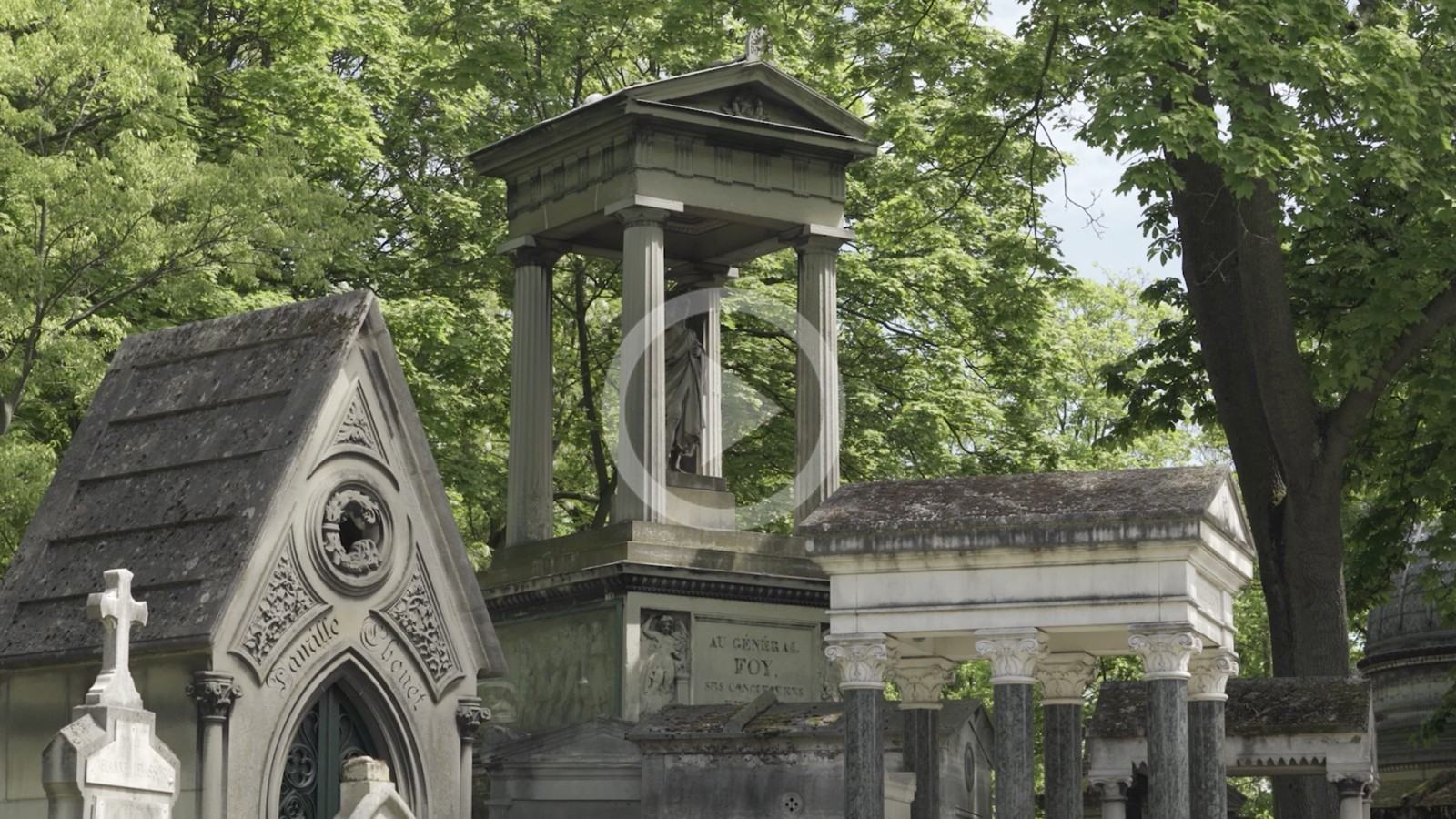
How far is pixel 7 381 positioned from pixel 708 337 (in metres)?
6.47

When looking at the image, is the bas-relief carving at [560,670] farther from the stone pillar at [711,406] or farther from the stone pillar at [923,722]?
the stone pillar at [923,722]

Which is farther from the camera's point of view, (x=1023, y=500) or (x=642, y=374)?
(x=642, y=374)

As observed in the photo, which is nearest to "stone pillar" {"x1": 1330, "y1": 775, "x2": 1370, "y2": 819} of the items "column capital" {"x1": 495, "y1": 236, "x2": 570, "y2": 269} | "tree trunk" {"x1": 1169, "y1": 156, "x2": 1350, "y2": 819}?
"tree trunk" {"x1": 1169, "y1": 156, "x2": 1350, "y2": 819}

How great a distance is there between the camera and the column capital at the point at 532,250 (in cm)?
2209

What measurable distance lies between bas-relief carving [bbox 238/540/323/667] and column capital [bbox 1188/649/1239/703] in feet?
21.3

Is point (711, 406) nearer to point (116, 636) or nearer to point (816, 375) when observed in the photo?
point (816, 375)

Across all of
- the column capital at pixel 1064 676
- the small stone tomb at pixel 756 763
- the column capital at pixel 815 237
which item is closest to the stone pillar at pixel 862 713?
the small stone tomb at pixel 756 763

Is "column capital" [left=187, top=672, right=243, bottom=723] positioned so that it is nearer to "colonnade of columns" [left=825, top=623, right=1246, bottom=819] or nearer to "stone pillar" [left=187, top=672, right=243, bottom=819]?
"stone pillar" [left=187, top=672, right=243, bottom=819]

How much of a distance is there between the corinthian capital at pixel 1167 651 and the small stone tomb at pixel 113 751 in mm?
6650

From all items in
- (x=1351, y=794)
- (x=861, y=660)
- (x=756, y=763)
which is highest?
(x=861, y=660)

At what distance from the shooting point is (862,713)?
1589 cm

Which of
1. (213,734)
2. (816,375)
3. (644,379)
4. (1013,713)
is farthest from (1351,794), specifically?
(213,734)

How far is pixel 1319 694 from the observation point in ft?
58.6

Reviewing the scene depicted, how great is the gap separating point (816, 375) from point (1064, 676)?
4917 millimetres
